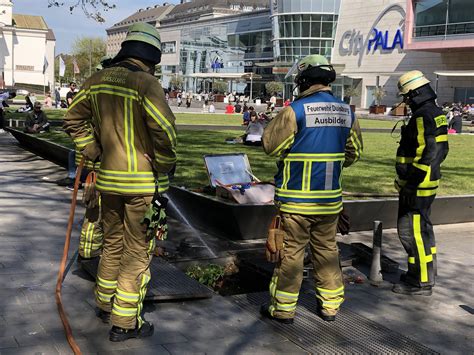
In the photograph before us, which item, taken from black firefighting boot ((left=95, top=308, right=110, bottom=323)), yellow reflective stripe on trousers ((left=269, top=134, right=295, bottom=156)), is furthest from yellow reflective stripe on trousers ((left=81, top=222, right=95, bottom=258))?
yellow reflective stripe on trousers ((left=269, top=134, right=295, bottom=156))

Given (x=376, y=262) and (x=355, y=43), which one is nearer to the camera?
(x=376, y=262)

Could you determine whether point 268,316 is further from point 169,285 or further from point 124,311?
point 124,311

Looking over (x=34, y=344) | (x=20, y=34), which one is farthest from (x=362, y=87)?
(x=34, y=344)

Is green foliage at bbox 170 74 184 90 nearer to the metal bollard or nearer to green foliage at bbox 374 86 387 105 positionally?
green foliage at bbox 374 86 387 105

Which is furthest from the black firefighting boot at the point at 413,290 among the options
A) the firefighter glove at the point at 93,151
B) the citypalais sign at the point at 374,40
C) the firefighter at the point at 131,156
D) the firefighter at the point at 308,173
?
the citypalais sign at the point at 374,40

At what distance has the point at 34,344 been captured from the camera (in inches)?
158

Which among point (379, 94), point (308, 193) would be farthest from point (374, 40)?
point (308, 193)

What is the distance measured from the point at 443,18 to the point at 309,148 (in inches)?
2229

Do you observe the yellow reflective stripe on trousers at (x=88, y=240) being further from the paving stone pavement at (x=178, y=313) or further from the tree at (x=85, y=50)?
the tree at (x=85, y=50)

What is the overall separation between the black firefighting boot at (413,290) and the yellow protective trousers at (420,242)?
0.04 meters

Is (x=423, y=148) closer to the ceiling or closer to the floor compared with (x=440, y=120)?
closer to the floor

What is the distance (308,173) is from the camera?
14.6 ft

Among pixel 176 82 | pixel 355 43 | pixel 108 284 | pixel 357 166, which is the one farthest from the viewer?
pixel 176 82

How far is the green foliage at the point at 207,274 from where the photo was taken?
6051 millimetres
